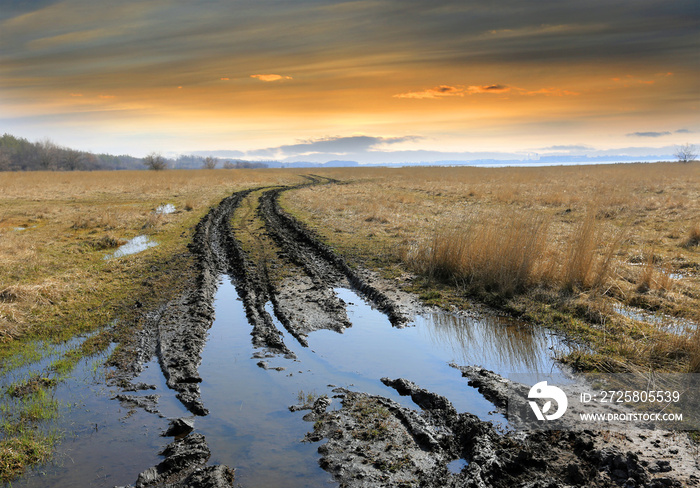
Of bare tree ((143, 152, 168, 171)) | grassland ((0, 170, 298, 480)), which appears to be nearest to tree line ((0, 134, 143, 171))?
bare tree ((143, 152, 168, 171))

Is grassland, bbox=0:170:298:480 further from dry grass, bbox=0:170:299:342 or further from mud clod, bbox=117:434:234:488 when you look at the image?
mud clod, bbox=117:434:234:488

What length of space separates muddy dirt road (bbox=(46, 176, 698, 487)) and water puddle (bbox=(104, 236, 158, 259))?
17.5 feet

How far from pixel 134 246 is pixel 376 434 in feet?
38.0

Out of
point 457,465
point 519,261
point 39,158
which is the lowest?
point 457,465

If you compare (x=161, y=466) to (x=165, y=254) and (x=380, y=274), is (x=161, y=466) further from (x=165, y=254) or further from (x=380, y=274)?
(x=165, y=254)

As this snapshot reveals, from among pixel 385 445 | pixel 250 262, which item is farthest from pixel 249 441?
pixel 250 262

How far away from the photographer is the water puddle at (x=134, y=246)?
38.8 ft

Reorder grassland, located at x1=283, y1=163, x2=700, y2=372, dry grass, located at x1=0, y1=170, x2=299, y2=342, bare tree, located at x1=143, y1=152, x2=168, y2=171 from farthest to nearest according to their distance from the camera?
1. bare tree, located at x1=143, y1=152, x2=168, y2=171
2. dry grass, located at x1=0, y1=170, x2=299, y2=342
3. grassland, located at x1=283, y1=163, x2=700, y2=372

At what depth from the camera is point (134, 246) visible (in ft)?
42.5

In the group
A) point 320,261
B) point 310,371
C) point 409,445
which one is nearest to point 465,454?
point 409,445

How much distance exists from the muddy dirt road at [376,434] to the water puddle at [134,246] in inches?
211

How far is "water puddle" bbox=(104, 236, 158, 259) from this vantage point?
11.8m

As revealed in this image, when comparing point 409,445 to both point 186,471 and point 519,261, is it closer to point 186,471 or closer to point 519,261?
point 186,471

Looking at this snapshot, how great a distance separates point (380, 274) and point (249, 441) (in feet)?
19.9
